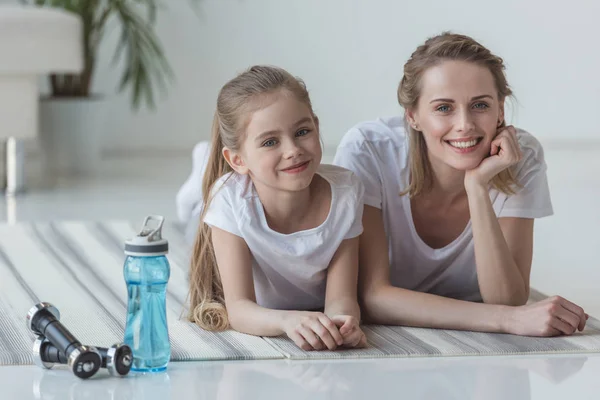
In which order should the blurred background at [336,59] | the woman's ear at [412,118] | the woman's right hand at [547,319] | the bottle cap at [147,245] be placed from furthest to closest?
the blurred background at [336,59] < the woman's ear at [412,118] < the woman's right hand at [547,319] < the bottle cap at [147,245]

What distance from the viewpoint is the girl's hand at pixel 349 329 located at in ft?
5.49

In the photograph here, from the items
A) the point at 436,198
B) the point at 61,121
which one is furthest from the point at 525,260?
the point at 61,121

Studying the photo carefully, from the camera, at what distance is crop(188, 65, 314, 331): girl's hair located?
177 cm

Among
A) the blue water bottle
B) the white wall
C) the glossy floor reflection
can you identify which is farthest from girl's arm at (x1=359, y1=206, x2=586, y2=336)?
the white wall

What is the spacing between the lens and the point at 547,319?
5.78 feet

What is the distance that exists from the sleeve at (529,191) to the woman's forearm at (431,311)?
19cm

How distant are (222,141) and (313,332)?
1.28ft

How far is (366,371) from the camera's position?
1.61 m

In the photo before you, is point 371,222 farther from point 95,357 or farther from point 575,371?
point 95,357

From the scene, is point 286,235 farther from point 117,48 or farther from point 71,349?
point 117,48

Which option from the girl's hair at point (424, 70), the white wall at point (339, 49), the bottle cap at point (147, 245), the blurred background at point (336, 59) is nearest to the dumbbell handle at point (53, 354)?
the bottle cap at point (147, 245)

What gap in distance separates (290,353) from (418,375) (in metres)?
0.21

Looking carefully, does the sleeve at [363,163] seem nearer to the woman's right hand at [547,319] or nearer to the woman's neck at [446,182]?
the woman's neck at [446,182]

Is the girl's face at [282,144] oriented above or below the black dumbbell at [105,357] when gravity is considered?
above
